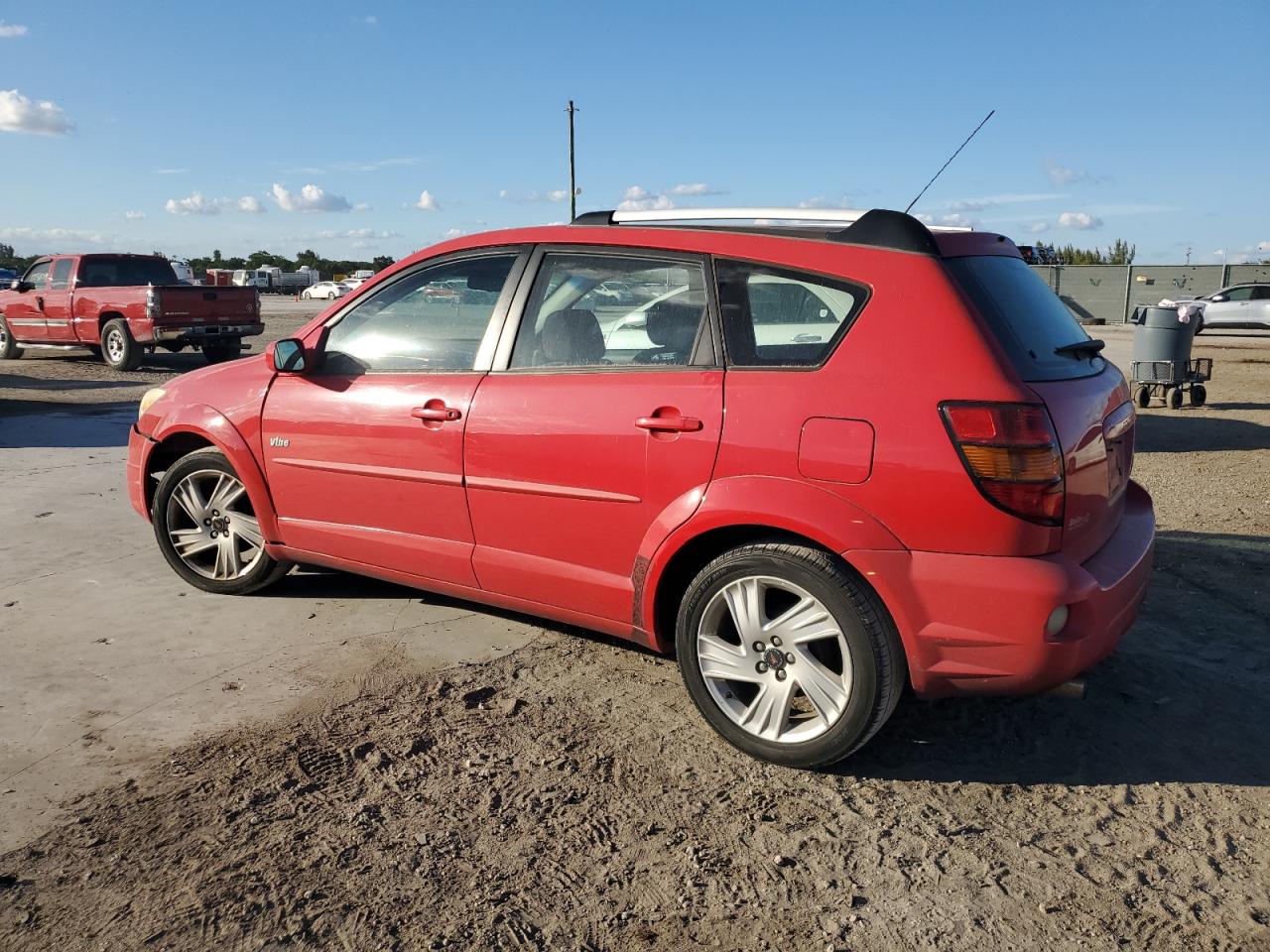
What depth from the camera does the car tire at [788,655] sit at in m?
3.10

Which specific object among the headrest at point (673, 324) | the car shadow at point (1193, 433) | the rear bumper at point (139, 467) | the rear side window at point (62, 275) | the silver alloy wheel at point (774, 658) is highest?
the rear side window at point (62, 275)

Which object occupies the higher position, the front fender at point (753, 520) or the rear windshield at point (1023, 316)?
the rear windshield at point (1023, 316)

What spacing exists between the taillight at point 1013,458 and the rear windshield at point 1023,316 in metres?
0.18

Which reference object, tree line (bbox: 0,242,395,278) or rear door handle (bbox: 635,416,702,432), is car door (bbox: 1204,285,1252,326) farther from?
tree line (bbox: 0,242,395,278)

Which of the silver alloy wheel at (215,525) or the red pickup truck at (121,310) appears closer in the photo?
the silver alloy wheel at (215,525)

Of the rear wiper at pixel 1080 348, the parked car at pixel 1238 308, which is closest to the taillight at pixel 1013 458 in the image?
the rear wiper at pixel 1080 348

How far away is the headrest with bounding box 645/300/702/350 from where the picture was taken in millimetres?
3502

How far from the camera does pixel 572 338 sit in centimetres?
383

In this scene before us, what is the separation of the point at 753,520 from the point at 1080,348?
55.4 inches

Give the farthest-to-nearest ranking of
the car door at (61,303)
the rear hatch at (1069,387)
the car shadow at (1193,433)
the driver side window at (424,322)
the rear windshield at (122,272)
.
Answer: the car door at (61,303)
the rear windshield at (122,272)
the car shadow at (1193,433)
the driver side window at (424,322)
the rear hatch at (1069,387)

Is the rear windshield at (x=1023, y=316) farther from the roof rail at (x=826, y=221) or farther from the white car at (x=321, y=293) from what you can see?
the white car at (x=321, y=293)

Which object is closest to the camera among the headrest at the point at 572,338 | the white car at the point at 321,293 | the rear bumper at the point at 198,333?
the headrest at the point at 572,338

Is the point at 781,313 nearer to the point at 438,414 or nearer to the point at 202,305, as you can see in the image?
the point at 438,414

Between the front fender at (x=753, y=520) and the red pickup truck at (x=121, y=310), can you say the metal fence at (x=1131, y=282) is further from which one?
the front fender at (x=753, y=520)
